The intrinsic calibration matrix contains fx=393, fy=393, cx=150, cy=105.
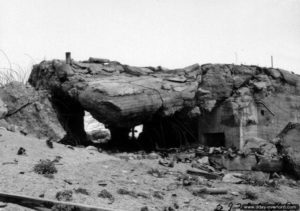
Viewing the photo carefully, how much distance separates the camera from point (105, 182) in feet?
22.6

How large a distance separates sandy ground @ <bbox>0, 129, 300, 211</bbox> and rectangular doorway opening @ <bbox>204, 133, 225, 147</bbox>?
3.69m

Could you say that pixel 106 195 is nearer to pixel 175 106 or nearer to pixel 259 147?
pixel 175 106

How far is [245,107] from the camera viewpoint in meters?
12.5

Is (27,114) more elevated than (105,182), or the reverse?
(27,114)

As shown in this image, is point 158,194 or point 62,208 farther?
point 158,194

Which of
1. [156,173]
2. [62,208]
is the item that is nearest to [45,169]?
[62,208]

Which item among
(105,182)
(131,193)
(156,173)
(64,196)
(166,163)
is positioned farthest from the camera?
(166,163)

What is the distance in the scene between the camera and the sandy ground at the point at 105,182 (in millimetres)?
5941

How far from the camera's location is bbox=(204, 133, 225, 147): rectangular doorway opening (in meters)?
13.1

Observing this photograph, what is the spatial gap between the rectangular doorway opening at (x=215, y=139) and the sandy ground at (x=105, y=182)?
3695 mm

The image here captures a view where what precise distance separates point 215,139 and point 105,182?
7.00 meters

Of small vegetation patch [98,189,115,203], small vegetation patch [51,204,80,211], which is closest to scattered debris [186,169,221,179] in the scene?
small vegetation patch [98,189,115,203]

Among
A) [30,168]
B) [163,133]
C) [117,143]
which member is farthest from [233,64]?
[30,168]

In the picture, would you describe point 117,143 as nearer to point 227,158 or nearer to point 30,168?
point 227,158
